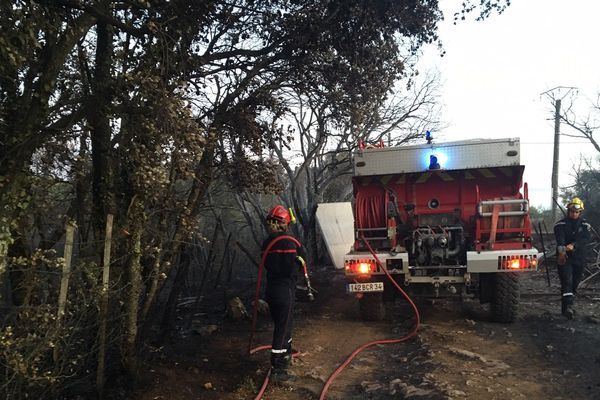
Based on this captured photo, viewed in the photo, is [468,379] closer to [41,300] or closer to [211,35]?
[41,300]

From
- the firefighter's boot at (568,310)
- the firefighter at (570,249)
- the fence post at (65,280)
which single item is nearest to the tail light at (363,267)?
the firefighter at (570,249)

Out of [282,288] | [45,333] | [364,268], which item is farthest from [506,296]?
[45,333]

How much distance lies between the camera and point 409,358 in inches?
238

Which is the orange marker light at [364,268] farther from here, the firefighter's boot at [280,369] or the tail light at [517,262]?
the firefighter's boot at [280,369]

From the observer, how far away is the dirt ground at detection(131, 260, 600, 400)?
496cm

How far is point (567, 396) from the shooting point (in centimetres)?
456

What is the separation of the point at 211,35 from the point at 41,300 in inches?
178

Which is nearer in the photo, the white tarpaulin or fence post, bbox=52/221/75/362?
fence post, bbox=52/221/75/362

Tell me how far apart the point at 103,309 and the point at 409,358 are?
3546 millimetres

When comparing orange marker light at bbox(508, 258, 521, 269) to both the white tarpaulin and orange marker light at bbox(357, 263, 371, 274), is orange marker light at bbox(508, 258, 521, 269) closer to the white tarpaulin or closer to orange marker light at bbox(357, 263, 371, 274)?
orange marker light at bbox(357, 263, 371, 274)

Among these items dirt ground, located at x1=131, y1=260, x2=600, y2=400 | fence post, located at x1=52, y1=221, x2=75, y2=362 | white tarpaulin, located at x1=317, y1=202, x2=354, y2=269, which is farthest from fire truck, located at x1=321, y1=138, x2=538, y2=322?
white tarpaulin, located at x1=317, y1=202, x2=354, y2=269

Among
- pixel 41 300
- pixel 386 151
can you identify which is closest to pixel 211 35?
pixel 386 151

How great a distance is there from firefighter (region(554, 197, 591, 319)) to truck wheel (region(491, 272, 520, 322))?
100 centimetres

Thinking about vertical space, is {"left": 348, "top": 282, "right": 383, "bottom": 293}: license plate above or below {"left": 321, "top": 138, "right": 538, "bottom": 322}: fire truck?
below
